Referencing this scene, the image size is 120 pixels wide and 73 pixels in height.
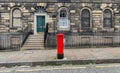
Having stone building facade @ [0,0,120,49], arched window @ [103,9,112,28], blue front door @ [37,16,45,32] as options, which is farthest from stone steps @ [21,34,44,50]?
arched window @ [103,9,112,28]

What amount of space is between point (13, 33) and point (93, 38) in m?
8.67

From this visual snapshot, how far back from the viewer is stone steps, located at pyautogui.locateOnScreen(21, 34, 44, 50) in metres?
17.4

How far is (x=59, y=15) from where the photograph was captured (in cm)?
2122

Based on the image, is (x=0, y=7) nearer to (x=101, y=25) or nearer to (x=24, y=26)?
(x=24, y=26)

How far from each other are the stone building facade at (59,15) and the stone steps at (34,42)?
4.83 feet

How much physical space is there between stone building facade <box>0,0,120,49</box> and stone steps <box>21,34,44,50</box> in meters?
1.47

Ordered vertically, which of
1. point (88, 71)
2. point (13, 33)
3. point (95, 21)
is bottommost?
point (88, 71)

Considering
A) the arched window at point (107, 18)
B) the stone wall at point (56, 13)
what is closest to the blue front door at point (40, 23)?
the stone wall at point (56, 13)

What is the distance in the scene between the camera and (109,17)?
840 inches

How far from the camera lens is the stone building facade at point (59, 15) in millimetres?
20875

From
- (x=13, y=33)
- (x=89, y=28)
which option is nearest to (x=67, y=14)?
(x=89, y=28)

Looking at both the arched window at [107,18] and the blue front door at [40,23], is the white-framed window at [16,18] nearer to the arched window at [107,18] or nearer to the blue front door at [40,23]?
the blue front door at [40,23]

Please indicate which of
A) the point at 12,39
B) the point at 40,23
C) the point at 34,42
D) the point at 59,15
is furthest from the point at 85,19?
the point at 12,39

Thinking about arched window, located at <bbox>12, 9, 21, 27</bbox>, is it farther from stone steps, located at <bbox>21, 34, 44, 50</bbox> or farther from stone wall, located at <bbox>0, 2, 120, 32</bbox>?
stone steps, located at <bbox>21, 34, 44, 50</bbox>
